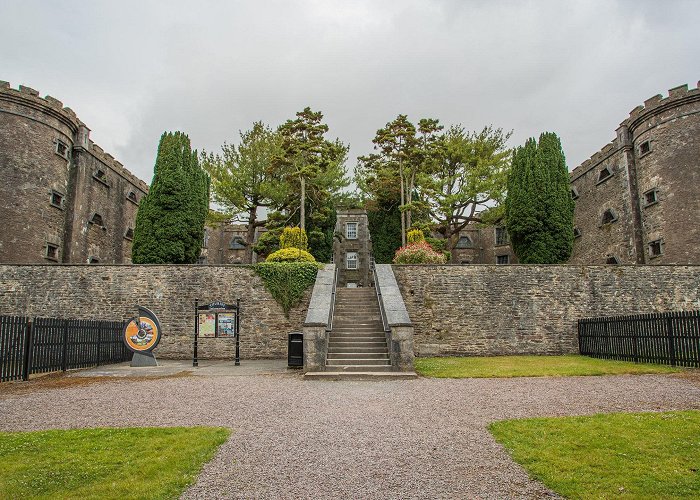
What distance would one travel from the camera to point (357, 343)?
46.2 feet

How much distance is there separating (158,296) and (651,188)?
24.0m

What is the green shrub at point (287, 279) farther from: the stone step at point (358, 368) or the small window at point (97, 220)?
the small window at point (97, 220)

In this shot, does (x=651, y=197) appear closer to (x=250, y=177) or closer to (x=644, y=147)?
(x=644, y=147)

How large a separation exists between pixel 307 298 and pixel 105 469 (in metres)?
13.3

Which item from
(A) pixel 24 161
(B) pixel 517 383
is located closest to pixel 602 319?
(B) pixel 517 383

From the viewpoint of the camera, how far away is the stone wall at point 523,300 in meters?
17.5

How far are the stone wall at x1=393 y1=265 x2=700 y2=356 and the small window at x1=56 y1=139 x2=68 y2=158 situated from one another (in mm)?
18618

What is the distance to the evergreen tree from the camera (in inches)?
932

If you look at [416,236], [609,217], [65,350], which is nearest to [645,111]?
[609,217]

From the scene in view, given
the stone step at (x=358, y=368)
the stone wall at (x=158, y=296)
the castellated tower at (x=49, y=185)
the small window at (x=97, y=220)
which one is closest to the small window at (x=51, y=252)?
the castellated tower at (x=49, y=185)

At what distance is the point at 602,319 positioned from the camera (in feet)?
53.2

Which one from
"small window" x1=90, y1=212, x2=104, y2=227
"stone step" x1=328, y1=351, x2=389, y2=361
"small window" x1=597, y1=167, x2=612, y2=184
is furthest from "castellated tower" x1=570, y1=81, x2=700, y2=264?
"small window" x1=90, y1=212, x2=104, y2=227

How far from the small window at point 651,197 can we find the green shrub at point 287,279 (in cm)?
1785

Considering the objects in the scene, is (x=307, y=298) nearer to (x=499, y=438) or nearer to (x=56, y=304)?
(x=56, y=304)
